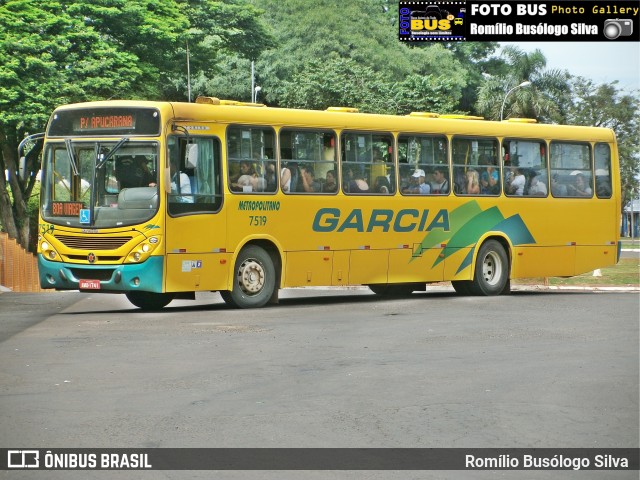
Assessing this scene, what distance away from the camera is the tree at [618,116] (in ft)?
270

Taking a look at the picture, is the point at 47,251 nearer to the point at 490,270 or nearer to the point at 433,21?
the point at 490,270

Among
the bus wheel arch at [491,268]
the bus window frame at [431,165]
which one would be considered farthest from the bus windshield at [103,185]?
the bus wheel arch at [491,268]

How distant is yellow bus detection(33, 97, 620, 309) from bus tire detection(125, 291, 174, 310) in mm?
35

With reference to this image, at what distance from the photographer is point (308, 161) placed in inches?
862

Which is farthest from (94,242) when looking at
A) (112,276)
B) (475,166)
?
(475,166)

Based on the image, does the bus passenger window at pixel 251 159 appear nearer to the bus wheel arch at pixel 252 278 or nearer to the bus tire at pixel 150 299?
the bus wheel arch at pixel 252 278

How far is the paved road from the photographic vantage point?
29.2 feet

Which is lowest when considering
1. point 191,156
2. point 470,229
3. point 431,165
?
point 470,229

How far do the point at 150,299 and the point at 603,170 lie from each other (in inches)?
414

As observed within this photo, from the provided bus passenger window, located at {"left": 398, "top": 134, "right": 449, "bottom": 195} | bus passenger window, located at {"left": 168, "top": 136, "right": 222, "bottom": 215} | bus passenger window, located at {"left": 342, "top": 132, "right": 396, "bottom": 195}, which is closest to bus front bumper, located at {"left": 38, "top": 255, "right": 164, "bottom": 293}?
bus passenger window, located at {"left": 168, "top": 136, "right": 222, "bottom": 215}

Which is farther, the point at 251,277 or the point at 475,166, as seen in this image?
the point at 475,166

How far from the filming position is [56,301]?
24.2 m

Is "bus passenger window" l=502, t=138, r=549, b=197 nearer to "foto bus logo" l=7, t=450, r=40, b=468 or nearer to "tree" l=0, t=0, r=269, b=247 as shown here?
"tree" l=0, t=0, r=269, b=247

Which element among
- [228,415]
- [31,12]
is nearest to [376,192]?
[228,415]
